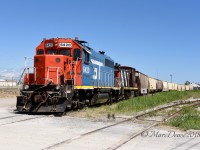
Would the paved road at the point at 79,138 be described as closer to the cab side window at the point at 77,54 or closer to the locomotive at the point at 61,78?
the locomotive at the point at 61,78

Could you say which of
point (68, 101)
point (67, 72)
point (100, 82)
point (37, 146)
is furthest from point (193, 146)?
point (100, 82)

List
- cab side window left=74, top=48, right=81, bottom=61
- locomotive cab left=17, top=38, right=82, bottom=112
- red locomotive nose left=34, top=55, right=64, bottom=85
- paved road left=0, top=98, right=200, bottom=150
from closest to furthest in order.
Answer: paved road left=0, top=98, right=200, bottom=150, locomotive cab left=17, top=38, right=82, bottom=112, red locomotive nose left=34, top=55, right=64, bottom=85, cab side window left=74, top=48, right=81, bottom=61

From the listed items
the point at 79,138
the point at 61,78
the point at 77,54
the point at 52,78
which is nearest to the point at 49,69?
the point at 52,78

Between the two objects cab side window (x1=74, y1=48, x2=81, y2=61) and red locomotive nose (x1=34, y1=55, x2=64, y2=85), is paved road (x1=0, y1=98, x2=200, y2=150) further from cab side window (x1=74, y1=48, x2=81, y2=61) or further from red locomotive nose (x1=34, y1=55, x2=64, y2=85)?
cab side window (x1=74, y1=48, x2=81, y2=61)

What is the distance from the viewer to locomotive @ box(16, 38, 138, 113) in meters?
16.1

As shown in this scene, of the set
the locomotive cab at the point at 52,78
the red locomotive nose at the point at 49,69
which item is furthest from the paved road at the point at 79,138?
the red locomotive nose at the point at 49,69

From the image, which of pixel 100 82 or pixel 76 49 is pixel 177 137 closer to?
pixel 76 49

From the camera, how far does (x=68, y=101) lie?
16.1 meters

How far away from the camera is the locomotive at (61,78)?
16.1 meters

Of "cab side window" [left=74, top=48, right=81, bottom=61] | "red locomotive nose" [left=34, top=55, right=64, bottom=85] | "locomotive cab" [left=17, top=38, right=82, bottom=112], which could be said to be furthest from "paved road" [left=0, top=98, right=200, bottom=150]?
"cab side window" [left=74, top=48, right=81, bottom=61]

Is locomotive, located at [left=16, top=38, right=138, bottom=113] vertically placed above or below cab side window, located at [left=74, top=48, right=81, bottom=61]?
below

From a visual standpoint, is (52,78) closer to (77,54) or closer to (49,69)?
(49,69)

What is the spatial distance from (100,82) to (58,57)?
18.2 feet

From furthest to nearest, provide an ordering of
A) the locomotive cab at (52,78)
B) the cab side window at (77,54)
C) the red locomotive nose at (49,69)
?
the cab side window at (77,54) → the red locomotive nose at (49,69) → the locomotive cab at (52,78)
